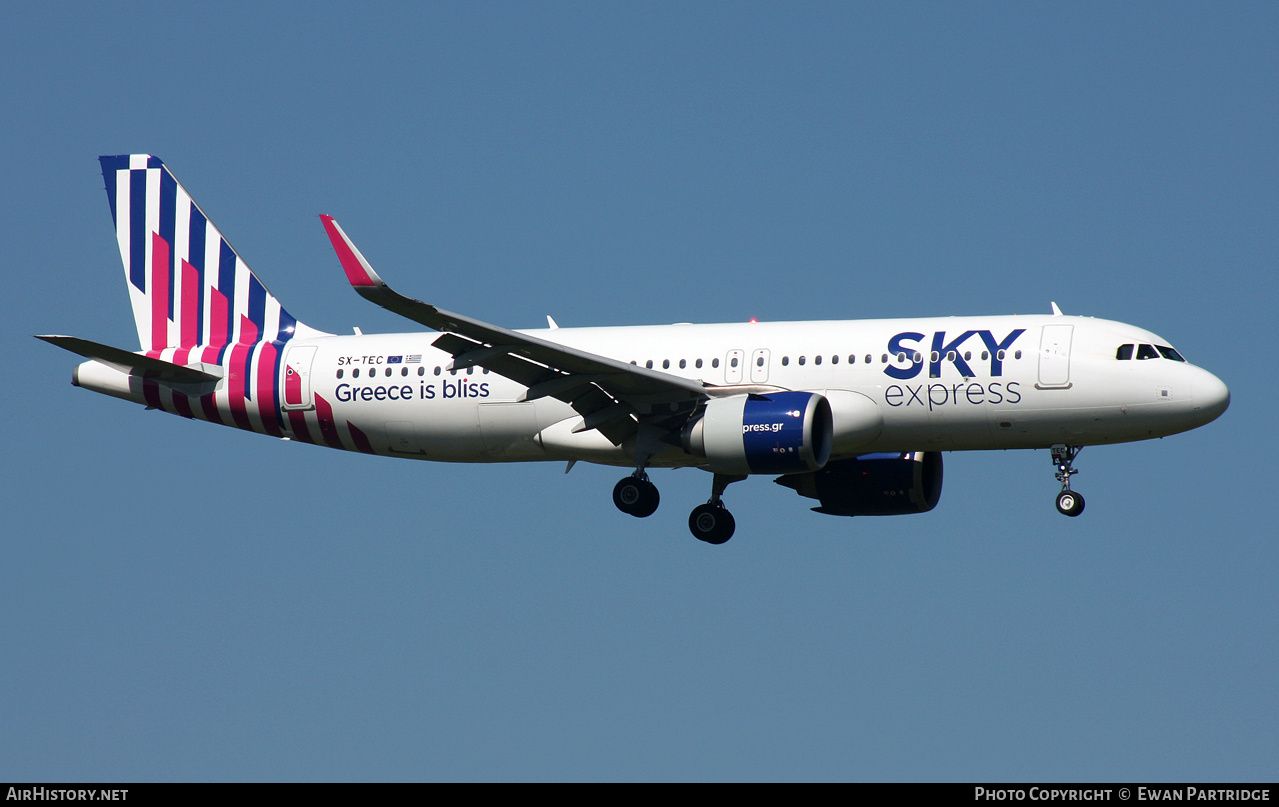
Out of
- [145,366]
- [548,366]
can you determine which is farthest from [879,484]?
[145,366]

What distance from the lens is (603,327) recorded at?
36625mm

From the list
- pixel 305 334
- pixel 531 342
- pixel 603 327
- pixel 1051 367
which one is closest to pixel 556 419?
pixel 603 327

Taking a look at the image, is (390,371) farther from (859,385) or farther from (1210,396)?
(1210,396)

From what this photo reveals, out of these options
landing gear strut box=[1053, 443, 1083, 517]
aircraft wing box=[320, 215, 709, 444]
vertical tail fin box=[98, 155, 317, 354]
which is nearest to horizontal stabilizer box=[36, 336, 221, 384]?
vertical tail fin box=[98, 155, 317, 354]

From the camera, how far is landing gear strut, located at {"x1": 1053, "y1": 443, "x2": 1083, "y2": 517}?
3303 centimetres

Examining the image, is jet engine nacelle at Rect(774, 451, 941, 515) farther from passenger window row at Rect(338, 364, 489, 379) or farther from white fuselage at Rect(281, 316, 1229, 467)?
passenger window row at Rect(338, 364, 489, 379)

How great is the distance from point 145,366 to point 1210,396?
22.9 m

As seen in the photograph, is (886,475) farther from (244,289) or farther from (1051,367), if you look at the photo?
(244,289)

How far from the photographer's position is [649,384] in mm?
32750

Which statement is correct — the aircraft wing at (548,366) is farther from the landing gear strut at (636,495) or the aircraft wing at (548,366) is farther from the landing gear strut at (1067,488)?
the landing gear strut at (1067,488)

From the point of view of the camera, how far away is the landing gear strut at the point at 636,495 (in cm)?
3453

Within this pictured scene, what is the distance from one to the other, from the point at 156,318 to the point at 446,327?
13.2 meters

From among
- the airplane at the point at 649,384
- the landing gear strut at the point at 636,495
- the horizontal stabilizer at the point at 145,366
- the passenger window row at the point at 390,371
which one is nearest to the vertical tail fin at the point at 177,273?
the airplane at the point at 649,384

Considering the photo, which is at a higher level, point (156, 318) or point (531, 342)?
point (156, 318)
